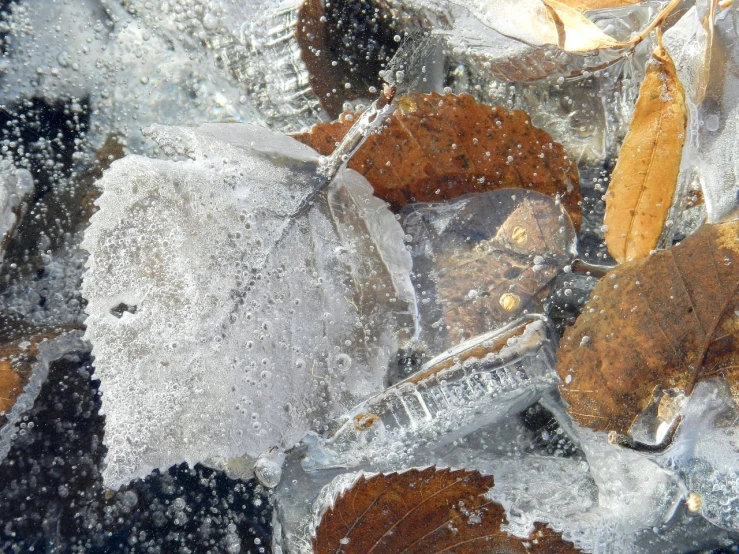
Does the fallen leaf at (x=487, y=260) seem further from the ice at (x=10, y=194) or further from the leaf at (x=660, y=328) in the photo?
the ice at (x=10, y=194)

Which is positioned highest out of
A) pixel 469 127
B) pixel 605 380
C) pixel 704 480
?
pixel 469 127

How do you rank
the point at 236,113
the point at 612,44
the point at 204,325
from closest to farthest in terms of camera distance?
the point at 204,325, the point at 612,44, the point at 236,113

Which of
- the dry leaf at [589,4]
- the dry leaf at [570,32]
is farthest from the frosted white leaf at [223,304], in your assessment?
the dry leaf at [589,4]

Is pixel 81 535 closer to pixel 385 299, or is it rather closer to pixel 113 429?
pixel 113 429

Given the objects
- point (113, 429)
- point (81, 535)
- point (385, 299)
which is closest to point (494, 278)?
point (385, 299)

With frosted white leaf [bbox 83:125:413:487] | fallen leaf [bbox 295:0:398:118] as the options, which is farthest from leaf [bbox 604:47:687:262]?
fallen leaf [bbox 295:0:398:118]

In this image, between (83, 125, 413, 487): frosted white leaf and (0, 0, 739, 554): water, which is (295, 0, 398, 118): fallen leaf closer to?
(0, 0, 739, 554): water

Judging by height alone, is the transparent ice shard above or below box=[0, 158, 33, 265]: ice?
below
